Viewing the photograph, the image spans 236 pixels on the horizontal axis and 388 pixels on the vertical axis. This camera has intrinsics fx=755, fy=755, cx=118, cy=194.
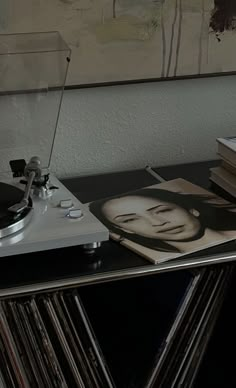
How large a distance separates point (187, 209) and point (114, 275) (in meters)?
0.28

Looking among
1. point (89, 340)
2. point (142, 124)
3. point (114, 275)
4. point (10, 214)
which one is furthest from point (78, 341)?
point (142, 124)

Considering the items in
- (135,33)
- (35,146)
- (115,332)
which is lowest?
(115,332)

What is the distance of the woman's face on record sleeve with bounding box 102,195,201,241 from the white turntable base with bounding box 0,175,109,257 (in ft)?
0.31

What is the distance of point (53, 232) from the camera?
1.27 m

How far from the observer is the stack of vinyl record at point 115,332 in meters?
1.26

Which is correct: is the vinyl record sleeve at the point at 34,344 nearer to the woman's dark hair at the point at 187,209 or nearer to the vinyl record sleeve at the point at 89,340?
the vinyl record sleeve at the point at 89,340

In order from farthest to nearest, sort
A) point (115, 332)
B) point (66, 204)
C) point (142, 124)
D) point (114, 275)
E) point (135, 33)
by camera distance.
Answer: point (142, 124), point (135, 33), point (115, 332), point (66, 204), point (114, 275)

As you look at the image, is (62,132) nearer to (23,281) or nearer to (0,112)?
(0,112)

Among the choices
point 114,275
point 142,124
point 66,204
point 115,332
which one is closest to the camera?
point 114,275

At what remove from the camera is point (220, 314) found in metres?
1.46

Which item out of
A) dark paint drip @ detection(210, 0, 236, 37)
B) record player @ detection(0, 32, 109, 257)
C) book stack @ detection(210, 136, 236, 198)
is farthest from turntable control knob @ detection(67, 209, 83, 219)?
dark paint drip @ detection(210, 0, 236, 37)

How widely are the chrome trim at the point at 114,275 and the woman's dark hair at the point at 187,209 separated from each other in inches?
1.5

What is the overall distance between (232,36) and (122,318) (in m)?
0.68

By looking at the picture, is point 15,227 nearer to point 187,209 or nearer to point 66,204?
point 66,204
